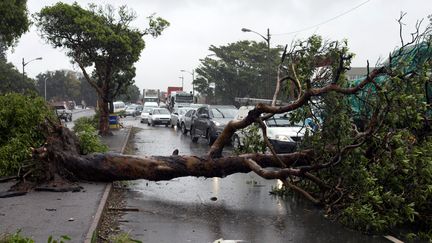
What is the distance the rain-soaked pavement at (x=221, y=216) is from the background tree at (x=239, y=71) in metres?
36.9

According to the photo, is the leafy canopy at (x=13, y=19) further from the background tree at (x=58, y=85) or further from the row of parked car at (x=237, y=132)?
the background tree at (x=58, y=85)

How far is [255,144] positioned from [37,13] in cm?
1480

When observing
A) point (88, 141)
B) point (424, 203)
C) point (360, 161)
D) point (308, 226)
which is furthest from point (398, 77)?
point (88, 141)

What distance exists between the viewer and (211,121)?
1853 centimetres

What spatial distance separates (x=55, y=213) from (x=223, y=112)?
42.3ft

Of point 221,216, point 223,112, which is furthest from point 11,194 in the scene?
point 223,112

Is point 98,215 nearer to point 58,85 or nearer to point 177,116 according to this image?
point 177,116

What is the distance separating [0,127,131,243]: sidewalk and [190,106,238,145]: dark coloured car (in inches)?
368

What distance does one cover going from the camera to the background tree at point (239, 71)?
49.2m

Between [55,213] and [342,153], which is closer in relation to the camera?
[55,213]

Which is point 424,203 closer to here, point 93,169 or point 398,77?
point 398,77

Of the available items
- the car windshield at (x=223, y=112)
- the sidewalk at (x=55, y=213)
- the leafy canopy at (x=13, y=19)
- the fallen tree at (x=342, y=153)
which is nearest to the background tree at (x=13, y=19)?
the leafy canopy at (x=13, y=19)

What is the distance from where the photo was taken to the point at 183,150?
17.3 m

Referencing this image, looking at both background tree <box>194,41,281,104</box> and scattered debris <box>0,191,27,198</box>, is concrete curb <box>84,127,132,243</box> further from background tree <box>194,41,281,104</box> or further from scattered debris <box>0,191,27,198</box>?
background tree <box>194,41,281,104</box>
